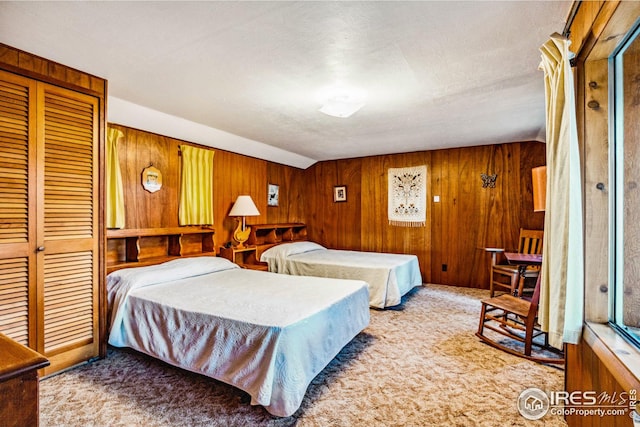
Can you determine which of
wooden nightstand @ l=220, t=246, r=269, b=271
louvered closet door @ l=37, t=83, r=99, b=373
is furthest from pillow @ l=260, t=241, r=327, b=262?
louvered closet door @ l=37, t=83, r=99, b=373

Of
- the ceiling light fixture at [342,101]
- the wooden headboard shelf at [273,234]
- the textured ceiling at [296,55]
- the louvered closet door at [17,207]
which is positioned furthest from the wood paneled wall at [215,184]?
the ceiling light fixture at [342,101]

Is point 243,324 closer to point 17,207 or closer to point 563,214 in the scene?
point 17,207

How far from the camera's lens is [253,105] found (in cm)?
295

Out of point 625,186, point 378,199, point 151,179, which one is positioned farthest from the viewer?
point 378,199

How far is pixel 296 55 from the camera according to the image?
1981mm

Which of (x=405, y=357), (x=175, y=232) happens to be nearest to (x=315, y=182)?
(x=175, y=232)

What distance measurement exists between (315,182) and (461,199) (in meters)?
2.68

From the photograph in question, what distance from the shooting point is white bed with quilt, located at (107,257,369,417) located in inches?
66.6

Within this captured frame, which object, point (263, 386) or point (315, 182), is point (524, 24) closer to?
point (263, 386)

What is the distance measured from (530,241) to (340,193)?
10.1ft

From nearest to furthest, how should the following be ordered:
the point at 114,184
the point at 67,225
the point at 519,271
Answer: the point at 67,225, the point at 114,184, the point at 519,271

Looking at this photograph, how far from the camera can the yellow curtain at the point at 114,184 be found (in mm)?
3057

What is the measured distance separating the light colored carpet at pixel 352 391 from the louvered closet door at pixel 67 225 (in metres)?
0.27

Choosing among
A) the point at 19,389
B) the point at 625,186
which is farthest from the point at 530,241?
the point at 19,389
